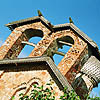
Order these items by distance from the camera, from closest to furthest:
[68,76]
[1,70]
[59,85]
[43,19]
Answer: [59,85], [1,70], [68,76], [43,19]

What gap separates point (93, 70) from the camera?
14.9 m

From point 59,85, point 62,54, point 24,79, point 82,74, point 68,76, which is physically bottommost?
point 59,85

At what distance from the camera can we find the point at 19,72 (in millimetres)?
Result: 8695

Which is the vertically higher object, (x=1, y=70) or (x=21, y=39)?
(x=21, y=39)

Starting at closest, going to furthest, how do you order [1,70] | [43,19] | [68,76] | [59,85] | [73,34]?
[59,85]
[1,70]
[68,76]
[73,34]
[43,19]

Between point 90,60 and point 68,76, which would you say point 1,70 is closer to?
point 68,76

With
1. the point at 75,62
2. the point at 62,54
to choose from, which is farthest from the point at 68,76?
the point at 62,54

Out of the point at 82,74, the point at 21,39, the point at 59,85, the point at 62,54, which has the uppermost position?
the point at 21,39

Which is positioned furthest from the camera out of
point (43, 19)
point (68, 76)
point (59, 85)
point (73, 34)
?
point (43, 19)

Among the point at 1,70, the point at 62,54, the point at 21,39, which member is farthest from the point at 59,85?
the point at 21,39

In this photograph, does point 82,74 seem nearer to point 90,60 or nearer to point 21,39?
point 90,60

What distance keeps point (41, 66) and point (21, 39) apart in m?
6.39

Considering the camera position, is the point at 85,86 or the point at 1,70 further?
the point at 85,86

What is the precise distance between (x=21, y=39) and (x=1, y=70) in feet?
18.0
